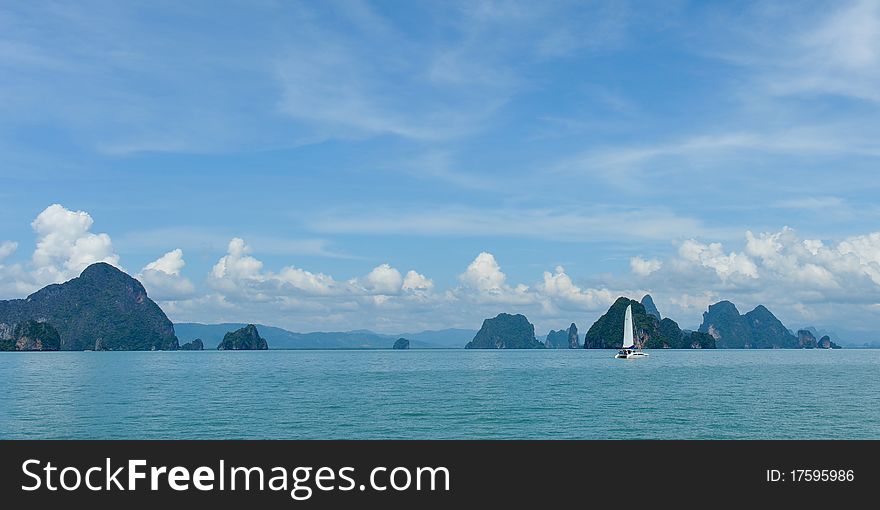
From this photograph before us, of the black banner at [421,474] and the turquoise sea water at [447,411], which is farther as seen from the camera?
the turquoise sea water at [447,411]

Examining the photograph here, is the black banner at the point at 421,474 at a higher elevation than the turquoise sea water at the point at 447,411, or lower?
higher

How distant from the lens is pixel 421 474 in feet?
62.8

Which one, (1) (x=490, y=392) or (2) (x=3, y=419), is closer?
(2) (x=3, y=419)

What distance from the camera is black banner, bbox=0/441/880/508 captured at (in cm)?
1888

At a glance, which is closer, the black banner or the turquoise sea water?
the black banner

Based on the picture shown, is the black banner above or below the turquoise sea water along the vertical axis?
above

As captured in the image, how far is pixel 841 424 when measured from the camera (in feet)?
208

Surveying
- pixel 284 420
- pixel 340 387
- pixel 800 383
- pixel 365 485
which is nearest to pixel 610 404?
pixel 284 420

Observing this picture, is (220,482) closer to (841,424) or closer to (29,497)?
(29,497)

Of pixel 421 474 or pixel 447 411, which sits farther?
pixel 447 411

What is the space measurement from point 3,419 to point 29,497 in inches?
2313

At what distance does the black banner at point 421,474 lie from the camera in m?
18.9

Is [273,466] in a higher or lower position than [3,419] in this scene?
higher

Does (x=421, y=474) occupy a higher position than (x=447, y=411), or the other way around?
(x=421, y=474)
